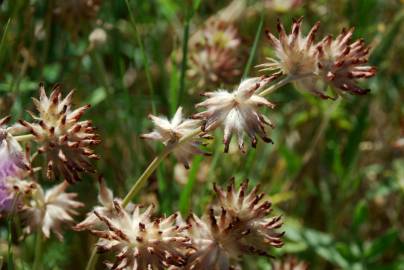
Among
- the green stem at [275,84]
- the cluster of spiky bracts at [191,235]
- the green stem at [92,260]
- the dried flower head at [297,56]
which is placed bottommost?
the green stem at [92,260]

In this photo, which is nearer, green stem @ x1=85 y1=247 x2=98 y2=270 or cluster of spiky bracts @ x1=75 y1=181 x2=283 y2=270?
cluster of spiky bracts @ x1=75 y1=181 x2=283 y2=270

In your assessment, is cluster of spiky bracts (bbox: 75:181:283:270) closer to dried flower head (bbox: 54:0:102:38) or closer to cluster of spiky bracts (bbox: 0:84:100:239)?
cluster of spiky bracts (bbox: 0:84:100:239)

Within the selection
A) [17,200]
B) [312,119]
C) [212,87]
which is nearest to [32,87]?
[212,87]

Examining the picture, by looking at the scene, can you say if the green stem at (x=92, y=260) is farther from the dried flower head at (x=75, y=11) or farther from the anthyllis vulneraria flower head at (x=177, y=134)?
the dried flower head at (x=75, y=11)

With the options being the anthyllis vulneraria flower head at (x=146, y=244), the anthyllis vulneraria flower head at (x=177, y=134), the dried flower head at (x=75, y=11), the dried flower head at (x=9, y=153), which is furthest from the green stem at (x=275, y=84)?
the dried flower head at (x=75, y=11)

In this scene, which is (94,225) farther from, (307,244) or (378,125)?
(378,125)

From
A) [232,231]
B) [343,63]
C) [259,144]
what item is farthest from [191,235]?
[259,144]

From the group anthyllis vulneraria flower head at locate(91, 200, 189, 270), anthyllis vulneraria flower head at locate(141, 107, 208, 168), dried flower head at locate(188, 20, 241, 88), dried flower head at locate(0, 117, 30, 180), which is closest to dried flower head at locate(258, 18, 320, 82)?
anthyllis vulneraria flower head at locate(141, 107, 208, 168)
